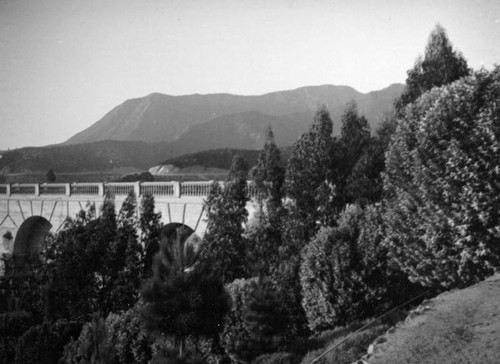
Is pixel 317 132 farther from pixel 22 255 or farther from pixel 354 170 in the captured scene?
pixel 22 255

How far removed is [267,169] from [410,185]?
5736mm

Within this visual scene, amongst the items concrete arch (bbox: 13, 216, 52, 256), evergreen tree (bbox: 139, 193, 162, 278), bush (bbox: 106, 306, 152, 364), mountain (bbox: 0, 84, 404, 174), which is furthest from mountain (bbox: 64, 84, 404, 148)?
bush (bbox: 106, 306, 152, 364)

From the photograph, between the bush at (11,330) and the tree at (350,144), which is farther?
the bush at (11,330)

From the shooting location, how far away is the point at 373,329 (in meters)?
9.68

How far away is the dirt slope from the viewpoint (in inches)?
253

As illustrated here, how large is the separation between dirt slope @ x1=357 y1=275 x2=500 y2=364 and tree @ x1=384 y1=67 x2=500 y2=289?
0.69 metres

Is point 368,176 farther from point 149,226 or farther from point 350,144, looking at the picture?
point 149,226

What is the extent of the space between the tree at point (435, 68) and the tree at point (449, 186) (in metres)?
4.03

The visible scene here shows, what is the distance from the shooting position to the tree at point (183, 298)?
9039 millimetres

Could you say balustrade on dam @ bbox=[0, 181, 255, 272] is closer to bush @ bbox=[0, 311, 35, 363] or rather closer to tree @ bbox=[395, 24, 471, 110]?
bush @ bbox=[0, 311, 35, 363]

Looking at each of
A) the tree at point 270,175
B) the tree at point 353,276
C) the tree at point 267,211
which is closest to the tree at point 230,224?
the tree at point 267,211

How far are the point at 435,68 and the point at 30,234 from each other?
105ft

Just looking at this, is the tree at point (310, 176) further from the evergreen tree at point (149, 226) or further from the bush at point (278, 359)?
the evergreen tree at point (149, 226)

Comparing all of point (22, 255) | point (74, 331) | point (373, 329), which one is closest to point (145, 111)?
point (22, 255)
